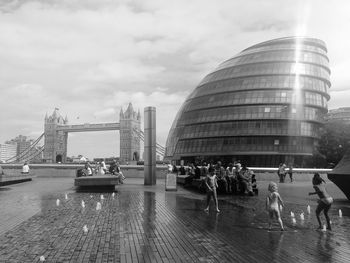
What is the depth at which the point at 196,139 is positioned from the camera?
7450 centimetres

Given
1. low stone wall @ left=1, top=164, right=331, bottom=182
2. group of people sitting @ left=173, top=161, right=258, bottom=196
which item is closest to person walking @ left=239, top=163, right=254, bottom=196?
group of people sitting @ left=173, top=161, right=258, bottom=196

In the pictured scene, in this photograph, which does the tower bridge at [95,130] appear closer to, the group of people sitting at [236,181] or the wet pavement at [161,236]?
the group of people sitting at [236,181]

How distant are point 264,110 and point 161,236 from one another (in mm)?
62015

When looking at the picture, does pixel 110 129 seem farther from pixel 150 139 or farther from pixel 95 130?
pixel 150 139

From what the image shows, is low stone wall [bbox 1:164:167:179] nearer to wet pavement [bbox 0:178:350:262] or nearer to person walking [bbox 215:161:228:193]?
person walking [bbox 215:161:228:193]

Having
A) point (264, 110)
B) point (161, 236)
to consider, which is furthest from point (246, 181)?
point (264, 110)

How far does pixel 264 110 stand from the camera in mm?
69312

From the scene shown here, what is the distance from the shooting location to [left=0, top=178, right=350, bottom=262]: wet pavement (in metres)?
7.70

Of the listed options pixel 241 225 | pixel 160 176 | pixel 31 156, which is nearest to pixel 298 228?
pixel 241 225

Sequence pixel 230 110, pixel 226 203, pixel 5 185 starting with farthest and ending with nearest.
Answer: pixel 230 110 < pixel 5 185 < pixel 226 203

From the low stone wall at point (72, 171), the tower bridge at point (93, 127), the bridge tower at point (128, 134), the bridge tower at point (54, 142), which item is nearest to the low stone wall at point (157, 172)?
the low stone wall at point (72, 171)

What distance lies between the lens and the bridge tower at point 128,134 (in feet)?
596

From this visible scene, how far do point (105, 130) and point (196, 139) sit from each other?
4119 inches

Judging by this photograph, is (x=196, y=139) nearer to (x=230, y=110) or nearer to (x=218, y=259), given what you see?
(x=230, y=110)
